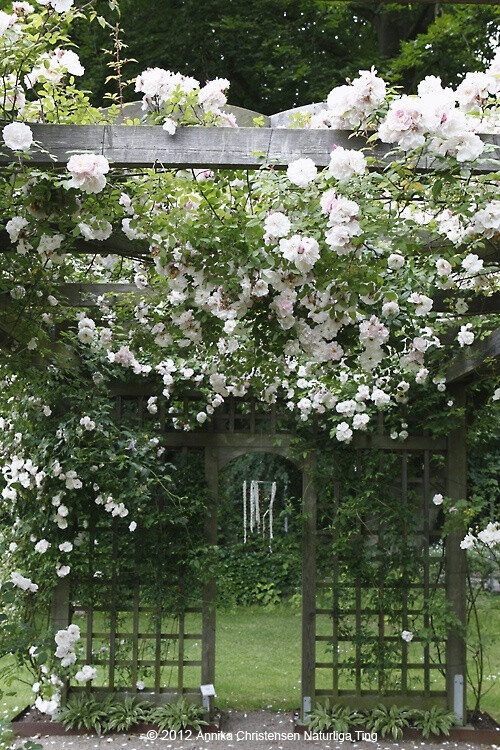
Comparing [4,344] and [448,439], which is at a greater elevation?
[4,344]

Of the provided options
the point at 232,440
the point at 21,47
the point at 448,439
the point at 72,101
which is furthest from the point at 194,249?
the point at 448,439

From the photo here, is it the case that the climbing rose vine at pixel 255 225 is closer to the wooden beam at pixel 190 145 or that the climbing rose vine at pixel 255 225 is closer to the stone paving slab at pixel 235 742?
the wooden beam at pixel 190 145

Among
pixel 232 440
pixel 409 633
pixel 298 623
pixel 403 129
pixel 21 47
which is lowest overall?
pixel 298 623

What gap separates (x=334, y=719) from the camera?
14.2 ft

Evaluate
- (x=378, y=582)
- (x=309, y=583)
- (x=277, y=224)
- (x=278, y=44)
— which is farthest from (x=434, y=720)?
(x=278, y=44)

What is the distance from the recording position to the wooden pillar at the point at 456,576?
174 inches

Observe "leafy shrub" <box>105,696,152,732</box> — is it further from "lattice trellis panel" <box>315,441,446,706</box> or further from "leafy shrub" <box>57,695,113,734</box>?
"lattice trellis panel" <box>315,441,446,706</box>

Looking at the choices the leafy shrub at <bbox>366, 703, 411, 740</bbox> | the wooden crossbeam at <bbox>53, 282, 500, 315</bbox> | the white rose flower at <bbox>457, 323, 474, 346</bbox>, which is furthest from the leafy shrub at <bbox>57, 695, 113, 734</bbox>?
the white rose flower at <bbox>457, 323, 474, 346</bbox>

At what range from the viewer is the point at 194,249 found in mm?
2230

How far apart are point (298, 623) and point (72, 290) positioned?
505cm

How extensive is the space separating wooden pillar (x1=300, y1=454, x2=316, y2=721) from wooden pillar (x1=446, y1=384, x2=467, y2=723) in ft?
2.49

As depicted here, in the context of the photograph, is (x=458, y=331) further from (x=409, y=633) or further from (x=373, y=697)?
(x=373, y=697)

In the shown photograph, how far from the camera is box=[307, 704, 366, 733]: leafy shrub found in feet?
14.0

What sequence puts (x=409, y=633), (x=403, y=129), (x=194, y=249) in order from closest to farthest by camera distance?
(x=403, y=129) → (x=194, y=249) → (x=409, y=633)
